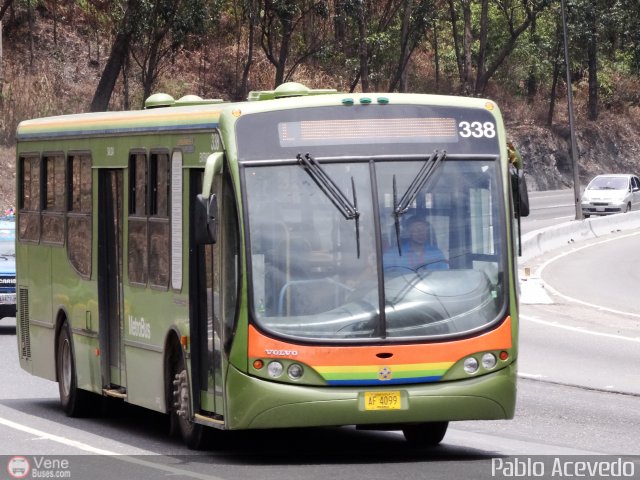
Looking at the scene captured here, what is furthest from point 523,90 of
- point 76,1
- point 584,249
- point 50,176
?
point 50,176

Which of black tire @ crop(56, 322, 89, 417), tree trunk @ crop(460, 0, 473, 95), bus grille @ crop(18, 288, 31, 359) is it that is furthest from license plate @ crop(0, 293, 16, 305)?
tree trunk @ crop(460, 0, 473, 95)

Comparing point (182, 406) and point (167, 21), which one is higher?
point (167, 21)

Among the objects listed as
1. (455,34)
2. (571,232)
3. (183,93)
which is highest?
(455,34)

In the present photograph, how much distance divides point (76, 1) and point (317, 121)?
53992mm

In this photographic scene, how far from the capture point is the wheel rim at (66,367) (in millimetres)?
14320

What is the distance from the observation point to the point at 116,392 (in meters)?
13.0

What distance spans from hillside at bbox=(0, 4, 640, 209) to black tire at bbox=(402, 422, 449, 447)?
37.9 m

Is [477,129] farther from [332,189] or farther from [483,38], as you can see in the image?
[483,38]

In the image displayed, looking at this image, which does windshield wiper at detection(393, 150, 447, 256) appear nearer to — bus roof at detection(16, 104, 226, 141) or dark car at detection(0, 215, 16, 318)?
bus roof at detection(16, 104, 226, 141)

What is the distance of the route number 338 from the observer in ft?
36.3

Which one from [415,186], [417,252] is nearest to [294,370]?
[417,252]

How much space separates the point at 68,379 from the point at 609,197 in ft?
144

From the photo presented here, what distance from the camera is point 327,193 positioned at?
10.6 metres

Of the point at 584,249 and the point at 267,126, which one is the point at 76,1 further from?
the point at 267,126
